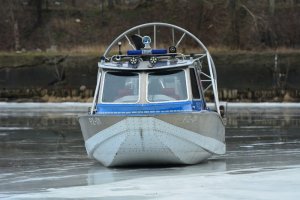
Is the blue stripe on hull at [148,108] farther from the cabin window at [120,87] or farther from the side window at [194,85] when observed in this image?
the side window at [194,85]

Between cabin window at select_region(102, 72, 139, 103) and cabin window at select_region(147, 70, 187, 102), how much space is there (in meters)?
0.31

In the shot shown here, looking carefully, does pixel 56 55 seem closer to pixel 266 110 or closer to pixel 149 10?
pixel 149 10

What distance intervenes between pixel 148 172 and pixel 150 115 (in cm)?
112

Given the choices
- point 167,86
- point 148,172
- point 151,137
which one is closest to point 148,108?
point 167,86

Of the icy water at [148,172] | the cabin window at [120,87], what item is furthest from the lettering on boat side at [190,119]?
the cabin window at [120,87]

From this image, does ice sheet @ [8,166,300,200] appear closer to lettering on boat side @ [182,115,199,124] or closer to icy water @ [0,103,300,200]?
icy water @ [0,103,300,200]

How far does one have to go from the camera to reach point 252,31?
52.0m

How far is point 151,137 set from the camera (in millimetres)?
13219

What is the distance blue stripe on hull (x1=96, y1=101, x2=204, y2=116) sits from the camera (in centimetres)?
1382

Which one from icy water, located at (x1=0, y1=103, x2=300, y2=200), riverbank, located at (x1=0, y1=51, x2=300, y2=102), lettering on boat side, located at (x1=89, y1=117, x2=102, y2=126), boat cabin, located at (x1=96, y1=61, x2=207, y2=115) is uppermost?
boat cabin, located at (x1=96, y1=61, x2=207, y2=115)

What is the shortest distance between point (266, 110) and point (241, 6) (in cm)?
2032

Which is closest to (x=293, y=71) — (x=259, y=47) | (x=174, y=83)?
(x=259, y=47)

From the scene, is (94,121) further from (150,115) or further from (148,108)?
(150,115)

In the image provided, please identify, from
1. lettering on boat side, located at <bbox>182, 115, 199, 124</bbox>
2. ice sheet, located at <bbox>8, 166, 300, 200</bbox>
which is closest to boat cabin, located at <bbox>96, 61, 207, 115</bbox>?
lettering on boat side, located at <bbox>182, 115, 199, 124</bbox>
